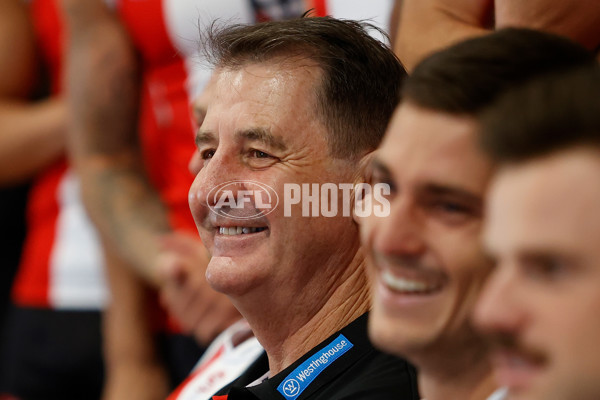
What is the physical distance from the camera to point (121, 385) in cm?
215

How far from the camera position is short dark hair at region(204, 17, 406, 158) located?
1.20 m

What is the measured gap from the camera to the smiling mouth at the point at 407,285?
0.83 m

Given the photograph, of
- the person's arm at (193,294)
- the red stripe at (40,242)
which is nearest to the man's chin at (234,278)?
the person's arm at (193,294)

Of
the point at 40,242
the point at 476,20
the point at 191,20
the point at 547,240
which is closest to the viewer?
the point at 547,240

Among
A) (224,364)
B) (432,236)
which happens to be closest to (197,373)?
(224,364)

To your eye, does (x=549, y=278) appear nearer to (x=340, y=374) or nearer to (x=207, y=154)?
(x=340, y=374)

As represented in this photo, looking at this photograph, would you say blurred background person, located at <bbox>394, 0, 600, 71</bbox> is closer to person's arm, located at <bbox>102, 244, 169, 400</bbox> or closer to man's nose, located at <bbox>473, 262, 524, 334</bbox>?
man's nose, located at <bbox>473, 262, 524, 334</bbox>

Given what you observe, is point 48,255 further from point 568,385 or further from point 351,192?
point 568,385

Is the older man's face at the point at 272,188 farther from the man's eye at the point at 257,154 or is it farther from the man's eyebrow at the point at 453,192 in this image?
the man's eyebrow at the point at 453,192

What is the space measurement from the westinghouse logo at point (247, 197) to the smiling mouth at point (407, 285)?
347 millimetres

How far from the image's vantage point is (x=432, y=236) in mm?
811

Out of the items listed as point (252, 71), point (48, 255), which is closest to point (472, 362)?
point (252, 71)

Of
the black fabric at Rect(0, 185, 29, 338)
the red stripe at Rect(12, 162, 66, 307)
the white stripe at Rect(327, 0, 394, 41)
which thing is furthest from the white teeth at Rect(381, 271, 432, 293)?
the black fabric at Rect(0, 185, 29, 338)

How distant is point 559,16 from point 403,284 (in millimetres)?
543
